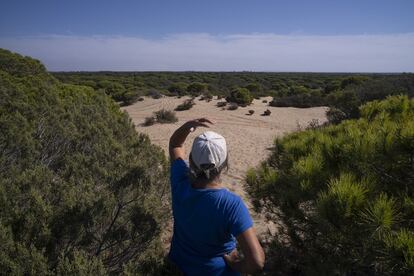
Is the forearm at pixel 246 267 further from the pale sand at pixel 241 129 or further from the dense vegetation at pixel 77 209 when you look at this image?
the pale sand at pixel 241 129

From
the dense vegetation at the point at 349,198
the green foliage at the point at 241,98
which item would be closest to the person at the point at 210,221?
the dense vegetation at the point at 349,198

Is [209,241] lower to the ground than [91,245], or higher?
higher

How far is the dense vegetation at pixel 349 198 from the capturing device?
207cm

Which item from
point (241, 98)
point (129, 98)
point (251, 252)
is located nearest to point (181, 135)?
point (251, 252)

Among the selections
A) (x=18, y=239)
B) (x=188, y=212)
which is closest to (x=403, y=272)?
(x=188, y=212)

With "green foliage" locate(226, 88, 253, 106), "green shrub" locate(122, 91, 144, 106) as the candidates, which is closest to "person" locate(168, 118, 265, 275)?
"green foliage" locate(226, 88, 253, 106)

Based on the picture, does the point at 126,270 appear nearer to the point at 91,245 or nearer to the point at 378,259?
the point at 91,245

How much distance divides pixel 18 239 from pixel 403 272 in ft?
7.76

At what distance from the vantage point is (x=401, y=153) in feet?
8.20

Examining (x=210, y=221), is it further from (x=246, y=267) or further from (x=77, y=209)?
(x=77, y=209)

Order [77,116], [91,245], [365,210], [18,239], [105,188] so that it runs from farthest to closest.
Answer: [77,116] → [105,188] → [91,245] → [18,239] → [365,210]

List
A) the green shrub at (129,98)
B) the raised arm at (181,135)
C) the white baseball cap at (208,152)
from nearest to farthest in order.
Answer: the white baseball cap at (208,152), the raised arm at (181,135), the green shrub at (129,98)

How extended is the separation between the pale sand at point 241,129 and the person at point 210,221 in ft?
8.30

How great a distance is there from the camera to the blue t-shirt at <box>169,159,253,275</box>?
1767 mm
